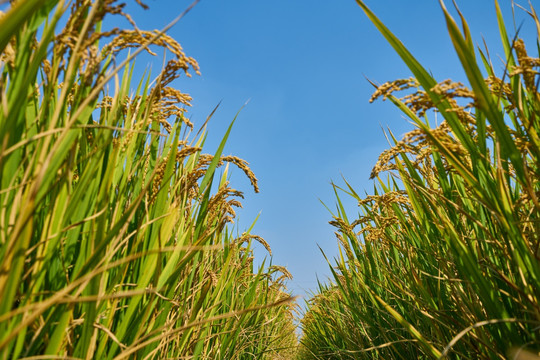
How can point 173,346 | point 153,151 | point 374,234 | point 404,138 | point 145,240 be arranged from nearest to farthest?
point 404,138
point 145,240
point 173,346
point 153,151
point 374,234

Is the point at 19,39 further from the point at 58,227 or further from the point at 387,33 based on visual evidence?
the point at 387,33

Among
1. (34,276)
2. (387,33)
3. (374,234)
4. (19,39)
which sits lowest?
(34,276)

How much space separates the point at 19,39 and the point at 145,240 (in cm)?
62

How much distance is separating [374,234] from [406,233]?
180 mm

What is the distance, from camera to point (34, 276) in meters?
0.83

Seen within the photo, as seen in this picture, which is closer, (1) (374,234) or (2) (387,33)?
(2) (387,33)

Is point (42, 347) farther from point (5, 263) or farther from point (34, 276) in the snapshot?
point (5, 263)

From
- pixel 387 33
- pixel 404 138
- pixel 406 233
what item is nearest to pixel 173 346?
pixel 404 138

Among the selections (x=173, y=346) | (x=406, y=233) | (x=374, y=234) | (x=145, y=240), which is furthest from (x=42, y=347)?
(x=406, y=233)

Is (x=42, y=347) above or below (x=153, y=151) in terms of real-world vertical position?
below

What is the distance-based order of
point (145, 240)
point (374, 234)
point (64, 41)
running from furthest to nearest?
point (374, 234), point (145, 240), point (64, 41)

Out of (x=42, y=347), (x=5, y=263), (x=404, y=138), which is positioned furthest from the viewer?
(x=404, y=138)

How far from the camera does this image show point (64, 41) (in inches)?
30.7

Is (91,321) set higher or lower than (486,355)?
lower
